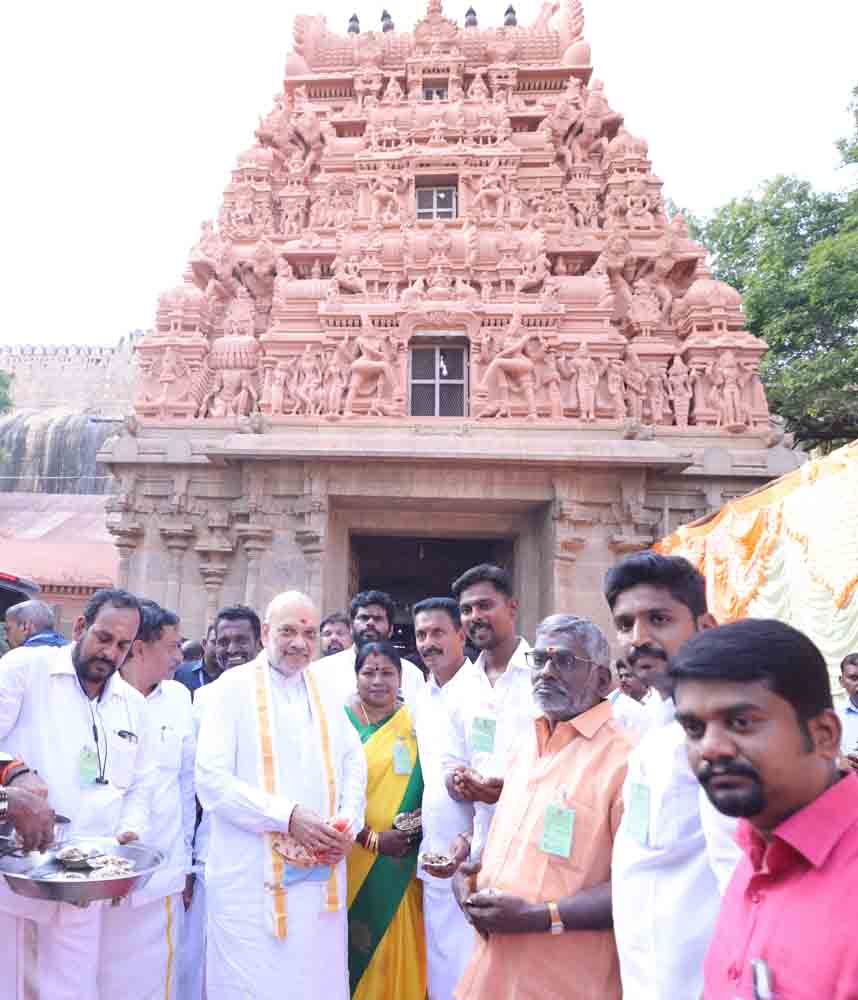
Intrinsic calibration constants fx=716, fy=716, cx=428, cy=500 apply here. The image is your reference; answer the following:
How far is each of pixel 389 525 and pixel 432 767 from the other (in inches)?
330

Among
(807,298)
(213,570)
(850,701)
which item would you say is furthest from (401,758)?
(807,298)

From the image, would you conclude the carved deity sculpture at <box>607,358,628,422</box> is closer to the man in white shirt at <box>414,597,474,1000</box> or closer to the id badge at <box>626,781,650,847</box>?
the man in white shirt at <box>414,597,474,1000</box>

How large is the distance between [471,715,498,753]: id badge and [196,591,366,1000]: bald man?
648 millimetres

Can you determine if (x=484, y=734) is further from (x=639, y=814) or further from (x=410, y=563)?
(x=410, y=563)

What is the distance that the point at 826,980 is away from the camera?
4.10 ft

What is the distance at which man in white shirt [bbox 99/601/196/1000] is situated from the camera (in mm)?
3650

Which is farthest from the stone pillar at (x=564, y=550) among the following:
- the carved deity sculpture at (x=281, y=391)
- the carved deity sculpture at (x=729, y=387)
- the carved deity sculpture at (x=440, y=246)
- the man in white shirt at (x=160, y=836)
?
the man in white shirt at (x=160, y=836)

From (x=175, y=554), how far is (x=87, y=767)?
28.0 feet

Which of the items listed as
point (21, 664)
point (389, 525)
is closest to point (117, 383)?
point (389, 525)

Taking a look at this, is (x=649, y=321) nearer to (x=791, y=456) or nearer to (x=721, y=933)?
(x=791, y=456)

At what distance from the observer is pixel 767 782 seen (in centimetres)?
144

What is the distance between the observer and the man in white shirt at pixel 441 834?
362cm

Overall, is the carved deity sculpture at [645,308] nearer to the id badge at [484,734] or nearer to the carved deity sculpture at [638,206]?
the carved deity sculpture at [638,206]

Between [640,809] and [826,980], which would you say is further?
[640,809]
